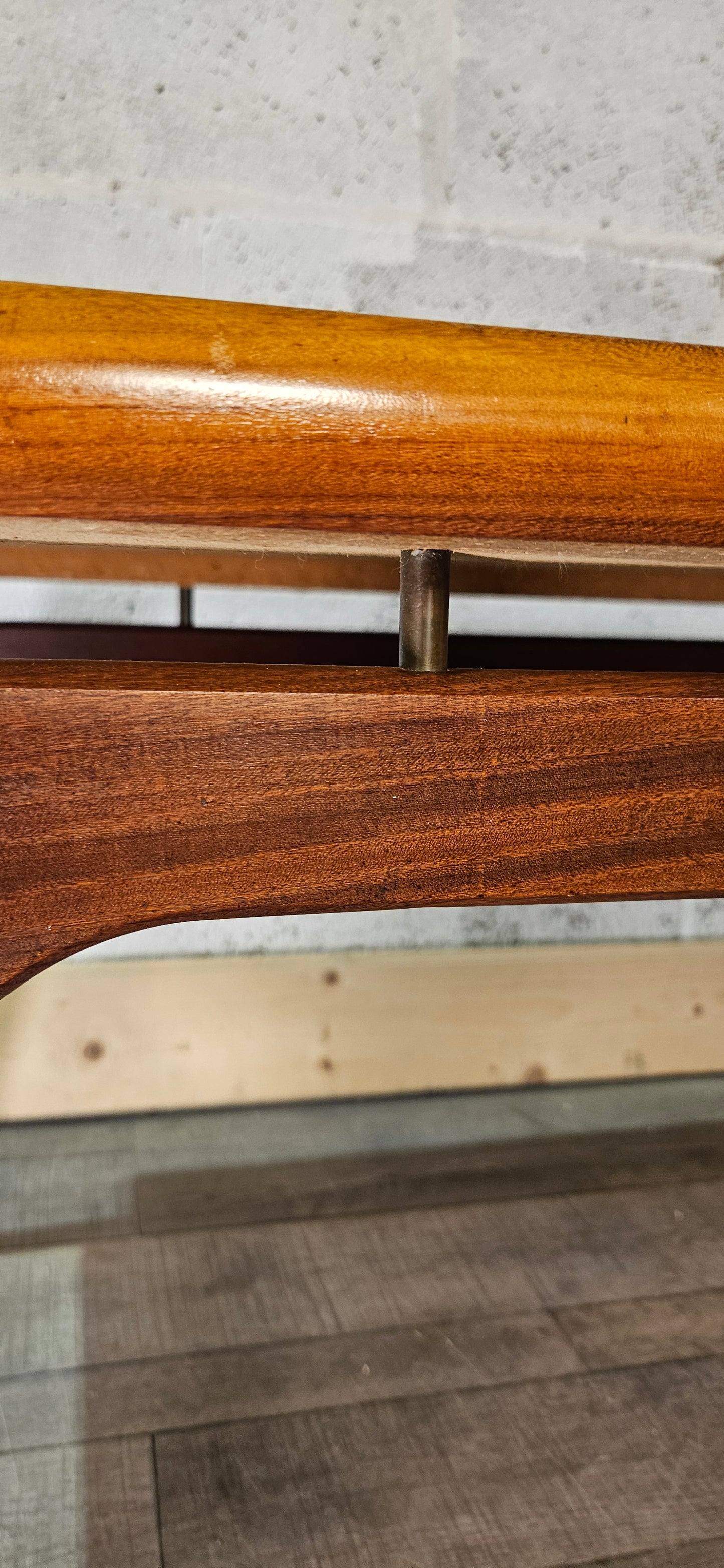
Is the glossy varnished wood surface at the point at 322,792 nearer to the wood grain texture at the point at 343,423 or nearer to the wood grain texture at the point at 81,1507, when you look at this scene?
the wood grain texture at the point at 343,423

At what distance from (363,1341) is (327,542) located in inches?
21.3

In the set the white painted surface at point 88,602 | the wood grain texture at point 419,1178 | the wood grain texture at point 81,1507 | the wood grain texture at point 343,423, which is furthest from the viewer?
the white painted surface at point 88,602

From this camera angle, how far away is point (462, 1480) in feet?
1.82

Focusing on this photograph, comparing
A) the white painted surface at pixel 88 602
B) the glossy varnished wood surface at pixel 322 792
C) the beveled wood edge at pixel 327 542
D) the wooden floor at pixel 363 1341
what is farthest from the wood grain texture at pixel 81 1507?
the white painted surface at pixel 88 602

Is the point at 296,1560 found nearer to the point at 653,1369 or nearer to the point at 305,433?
the point at 653,1369

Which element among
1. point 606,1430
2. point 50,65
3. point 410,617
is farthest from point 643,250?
point 606,1430

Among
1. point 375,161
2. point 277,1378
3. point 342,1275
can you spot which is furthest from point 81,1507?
point 375,161

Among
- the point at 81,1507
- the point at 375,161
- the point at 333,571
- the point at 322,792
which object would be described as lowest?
the point at 81,1507

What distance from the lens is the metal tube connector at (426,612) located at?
0.36 meters

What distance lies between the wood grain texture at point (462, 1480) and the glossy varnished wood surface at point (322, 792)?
36 cm

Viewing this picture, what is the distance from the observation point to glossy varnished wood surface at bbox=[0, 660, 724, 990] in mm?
308

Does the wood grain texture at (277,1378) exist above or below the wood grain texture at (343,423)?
below

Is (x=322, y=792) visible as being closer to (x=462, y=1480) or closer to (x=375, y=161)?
(x=462, y=1480)

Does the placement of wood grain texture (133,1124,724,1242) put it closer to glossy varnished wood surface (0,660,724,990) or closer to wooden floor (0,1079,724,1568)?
wooden floor (0,1079,724,1568)
